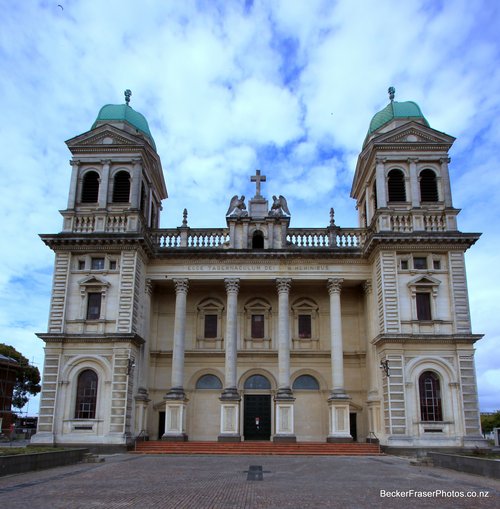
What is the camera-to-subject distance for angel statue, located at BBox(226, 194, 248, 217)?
38.3 metres

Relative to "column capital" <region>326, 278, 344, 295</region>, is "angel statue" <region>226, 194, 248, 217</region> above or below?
above

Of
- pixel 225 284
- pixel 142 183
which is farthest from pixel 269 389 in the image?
pixel 142 183

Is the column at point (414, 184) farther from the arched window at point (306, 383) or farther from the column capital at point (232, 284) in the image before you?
the arched window at point (306, 383)

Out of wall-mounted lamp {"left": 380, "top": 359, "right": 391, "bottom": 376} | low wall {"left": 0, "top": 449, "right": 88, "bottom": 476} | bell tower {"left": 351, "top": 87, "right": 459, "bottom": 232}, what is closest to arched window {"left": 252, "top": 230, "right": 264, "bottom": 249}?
bell tower {"left": 351, "top": 87, "right": 459, "bottom": 232}

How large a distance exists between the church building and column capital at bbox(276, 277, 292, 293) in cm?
9

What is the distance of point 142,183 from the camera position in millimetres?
39250

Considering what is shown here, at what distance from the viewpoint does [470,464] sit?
20.5 m

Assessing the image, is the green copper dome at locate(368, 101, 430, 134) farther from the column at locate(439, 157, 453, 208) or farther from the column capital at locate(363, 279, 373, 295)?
the column capital at locate(363, 279, 373, 295)

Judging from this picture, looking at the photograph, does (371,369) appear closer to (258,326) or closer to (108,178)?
(258,326)

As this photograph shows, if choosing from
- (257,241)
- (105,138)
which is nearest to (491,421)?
(257,241)

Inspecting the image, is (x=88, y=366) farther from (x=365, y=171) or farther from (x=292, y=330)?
(x=365, y=171)

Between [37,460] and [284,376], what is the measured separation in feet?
56.0

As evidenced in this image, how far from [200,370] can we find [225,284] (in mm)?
6306

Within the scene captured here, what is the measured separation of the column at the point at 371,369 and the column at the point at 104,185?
17.7m
